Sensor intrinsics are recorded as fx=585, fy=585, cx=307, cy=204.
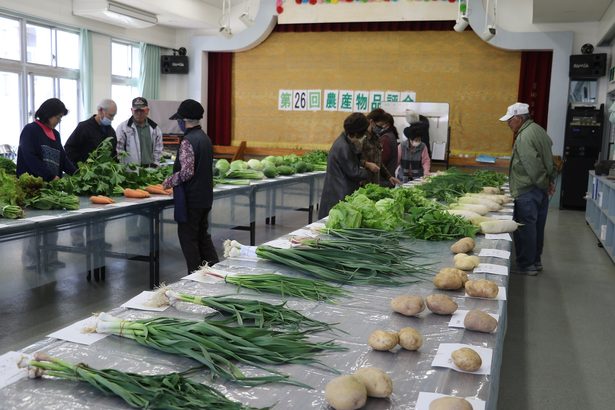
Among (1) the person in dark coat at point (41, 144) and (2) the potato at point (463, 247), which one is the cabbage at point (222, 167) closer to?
(1) the person in dark coat at point (41, 144)

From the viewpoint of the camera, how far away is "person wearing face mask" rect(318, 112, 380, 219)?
14.8 feet

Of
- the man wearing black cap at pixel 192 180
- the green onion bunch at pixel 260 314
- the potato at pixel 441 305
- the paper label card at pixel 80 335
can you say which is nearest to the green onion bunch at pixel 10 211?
the man wearing black cap at pixel 192 180

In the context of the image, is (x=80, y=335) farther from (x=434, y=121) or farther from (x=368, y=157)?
(x=434, y=121)

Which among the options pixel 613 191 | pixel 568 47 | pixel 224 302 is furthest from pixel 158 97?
pixel 224 302

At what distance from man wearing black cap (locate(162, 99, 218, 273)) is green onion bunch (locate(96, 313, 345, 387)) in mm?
2659

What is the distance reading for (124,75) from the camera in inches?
450

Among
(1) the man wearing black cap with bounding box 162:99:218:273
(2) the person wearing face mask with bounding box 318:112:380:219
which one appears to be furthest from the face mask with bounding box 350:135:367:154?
(1) the man wearing black cap with bounding box 162:99:218:273

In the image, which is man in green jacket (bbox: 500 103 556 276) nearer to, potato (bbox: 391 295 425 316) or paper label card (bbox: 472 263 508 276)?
paper label card (bbox: 472 263 508 276)

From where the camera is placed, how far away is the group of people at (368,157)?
15.0 ft

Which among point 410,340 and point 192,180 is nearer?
point 410,340

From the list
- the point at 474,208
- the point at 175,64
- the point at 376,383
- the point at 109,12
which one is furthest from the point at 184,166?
the point at 175,64

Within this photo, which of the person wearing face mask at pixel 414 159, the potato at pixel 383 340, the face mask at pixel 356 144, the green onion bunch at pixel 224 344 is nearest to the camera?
the green onion bunch at pixel 224 344

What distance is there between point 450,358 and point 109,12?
9.24 m

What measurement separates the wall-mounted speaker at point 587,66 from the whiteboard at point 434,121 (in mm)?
2172
